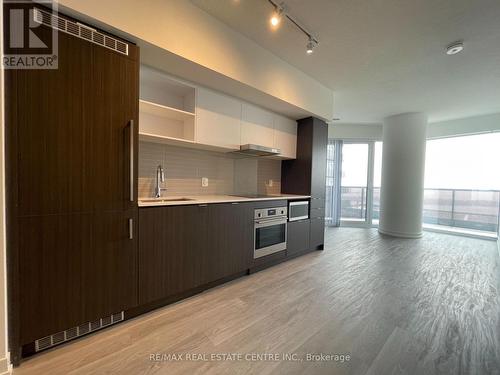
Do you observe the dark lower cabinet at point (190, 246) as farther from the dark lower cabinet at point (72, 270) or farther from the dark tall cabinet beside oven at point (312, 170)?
the dark tall cabinet beside oven at point (312, 170)

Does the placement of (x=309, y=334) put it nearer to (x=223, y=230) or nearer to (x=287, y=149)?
(x=223, y=230)

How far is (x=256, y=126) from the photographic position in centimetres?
313

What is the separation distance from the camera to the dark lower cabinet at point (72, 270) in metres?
1.41

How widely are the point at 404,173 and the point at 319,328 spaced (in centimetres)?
453

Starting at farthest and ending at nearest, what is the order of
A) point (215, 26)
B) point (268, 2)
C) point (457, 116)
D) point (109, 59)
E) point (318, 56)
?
point (457, 116) → point (318, 56) → point (215, 26) → point (268, 2) → point (109, 59)

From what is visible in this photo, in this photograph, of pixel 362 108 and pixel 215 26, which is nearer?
pixel 215 26

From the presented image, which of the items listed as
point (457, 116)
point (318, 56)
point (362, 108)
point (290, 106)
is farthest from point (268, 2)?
point (457, 116)

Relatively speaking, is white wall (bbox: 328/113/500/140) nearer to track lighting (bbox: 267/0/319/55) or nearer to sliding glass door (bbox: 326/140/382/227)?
sliding glass door (bbox: 326/140/382/227)

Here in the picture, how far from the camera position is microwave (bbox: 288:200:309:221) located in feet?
10.8

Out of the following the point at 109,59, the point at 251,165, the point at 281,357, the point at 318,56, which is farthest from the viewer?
the point at 251,165

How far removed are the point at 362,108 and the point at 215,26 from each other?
144 inches

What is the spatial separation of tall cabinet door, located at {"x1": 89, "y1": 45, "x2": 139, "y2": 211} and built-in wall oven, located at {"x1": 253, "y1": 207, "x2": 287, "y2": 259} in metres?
1.51

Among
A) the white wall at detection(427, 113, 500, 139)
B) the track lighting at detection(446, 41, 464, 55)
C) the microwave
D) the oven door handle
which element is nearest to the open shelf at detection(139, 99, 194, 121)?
the oven door handle

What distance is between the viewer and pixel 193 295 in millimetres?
2297
